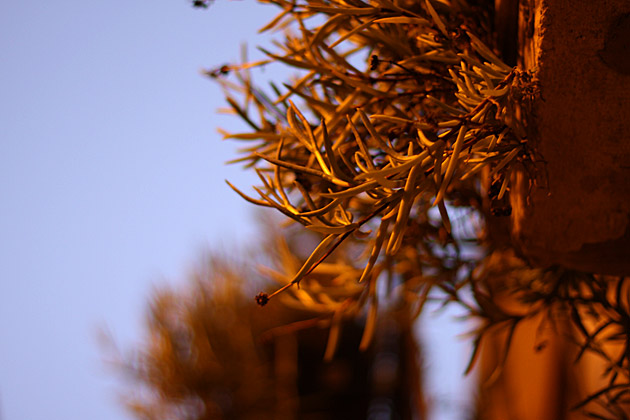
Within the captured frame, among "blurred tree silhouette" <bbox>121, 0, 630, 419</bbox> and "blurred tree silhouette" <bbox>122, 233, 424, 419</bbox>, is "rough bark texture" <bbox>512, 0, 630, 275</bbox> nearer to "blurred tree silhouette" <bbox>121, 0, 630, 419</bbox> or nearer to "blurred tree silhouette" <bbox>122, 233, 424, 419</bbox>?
"blurred tree silhouette" <bbox>121, 0, 630, 419</bbox>

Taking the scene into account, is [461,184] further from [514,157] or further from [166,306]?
[166,306]

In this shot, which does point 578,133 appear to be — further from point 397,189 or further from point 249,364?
point 249,364

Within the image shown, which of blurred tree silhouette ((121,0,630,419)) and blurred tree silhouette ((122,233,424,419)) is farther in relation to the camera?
blurred tree silhouette ((122,233,424,419))

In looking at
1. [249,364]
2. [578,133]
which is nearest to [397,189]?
[578,133]

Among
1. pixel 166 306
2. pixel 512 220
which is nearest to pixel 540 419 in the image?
pixel 166 306

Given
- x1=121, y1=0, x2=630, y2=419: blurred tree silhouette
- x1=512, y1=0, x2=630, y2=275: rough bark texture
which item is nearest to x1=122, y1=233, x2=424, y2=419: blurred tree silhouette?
x1=121, y1=0, x2=630, y2=419: blurred tree silhouette

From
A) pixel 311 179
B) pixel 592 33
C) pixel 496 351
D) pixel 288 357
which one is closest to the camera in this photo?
pixel 592 33

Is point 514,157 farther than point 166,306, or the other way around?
point 166,306
